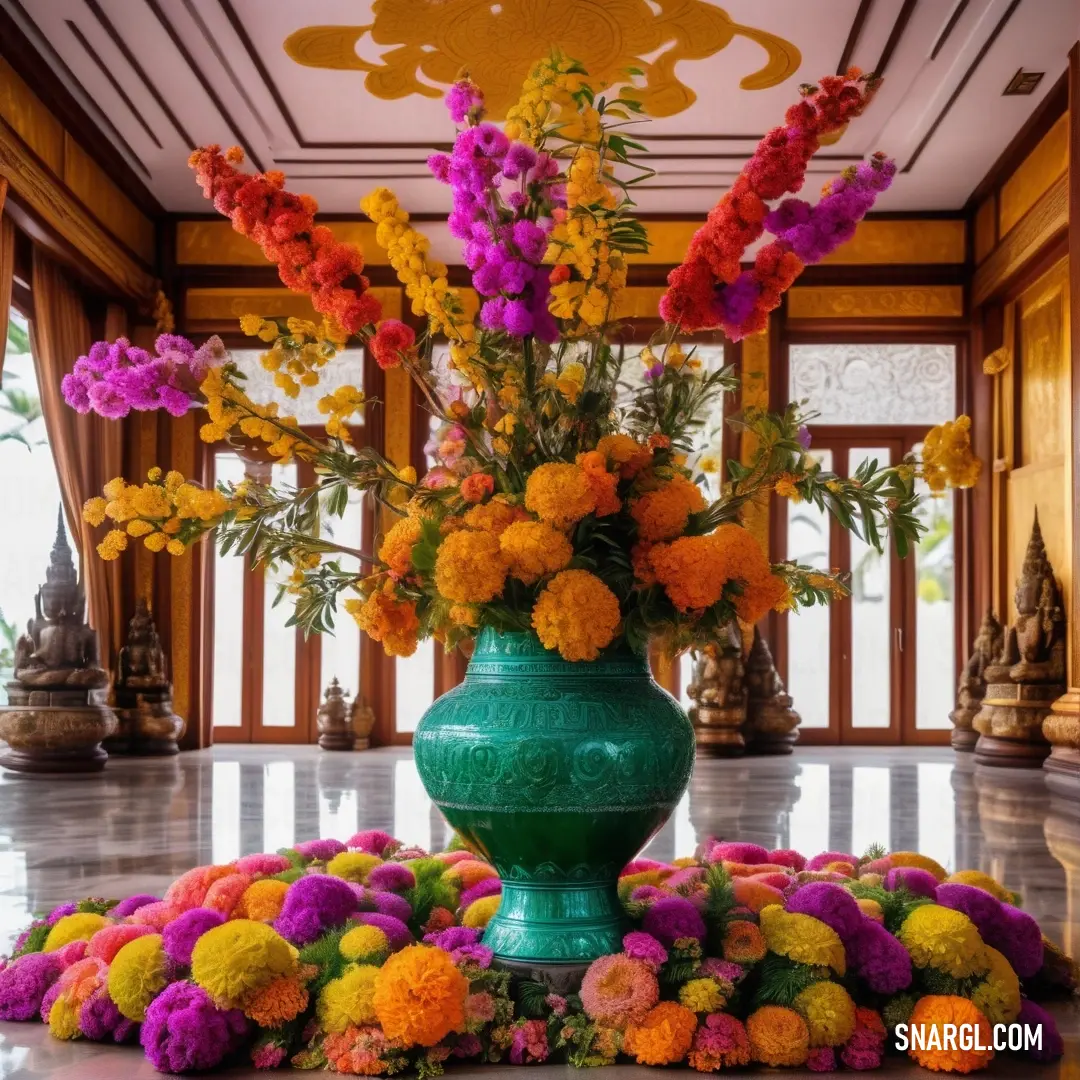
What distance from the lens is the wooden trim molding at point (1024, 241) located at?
795 cm

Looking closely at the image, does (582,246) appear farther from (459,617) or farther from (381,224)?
(459,617)

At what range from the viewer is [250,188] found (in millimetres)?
2059

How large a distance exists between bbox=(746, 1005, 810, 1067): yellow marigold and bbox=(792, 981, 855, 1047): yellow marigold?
0.06 feet

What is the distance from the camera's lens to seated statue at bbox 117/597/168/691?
9141 mm

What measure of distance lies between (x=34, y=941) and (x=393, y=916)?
0.73 meters

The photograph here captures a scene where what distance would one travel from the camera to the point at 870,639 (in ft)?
33.9

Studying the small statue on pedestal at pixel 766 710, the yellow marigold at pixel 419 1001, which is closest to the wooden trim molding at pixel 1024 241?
the small statue on pedestal at pixel 766 710

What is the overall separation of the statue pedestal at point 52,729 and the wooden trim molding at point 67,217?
2.67 meters

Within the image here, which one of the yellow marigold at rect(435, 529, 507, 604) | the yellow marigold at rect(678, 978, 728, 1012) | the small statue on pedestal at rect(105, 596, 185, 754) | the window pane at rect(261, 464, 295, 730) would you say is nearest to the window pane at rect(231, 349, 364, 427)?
the window pane at rect(261, 464, 295, 730)

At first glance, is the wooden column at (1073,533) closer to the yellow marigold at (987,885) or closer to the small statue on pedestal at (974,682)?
the small statue on pedestal at (974,682)

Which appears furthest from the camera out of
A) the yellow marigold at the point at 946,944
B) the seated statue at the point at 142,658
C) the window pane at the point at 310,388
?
the window pane at the point at 310,388

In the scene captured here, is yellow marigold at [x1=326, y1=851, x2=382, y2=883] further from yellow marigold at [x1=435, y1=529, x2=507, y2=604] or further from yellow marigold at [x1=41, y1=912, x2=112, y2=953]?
yellow marigold at [x1=435, y1=529, x2=507, y2=604]

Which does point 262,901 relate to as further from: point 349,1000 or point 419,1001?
point 419,1001

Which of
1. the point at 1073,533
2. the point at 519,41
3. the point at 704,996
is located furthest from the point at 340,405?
the point at 519,41
